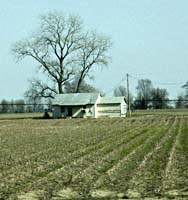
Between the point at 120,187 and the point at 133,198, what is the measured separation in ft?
5.58

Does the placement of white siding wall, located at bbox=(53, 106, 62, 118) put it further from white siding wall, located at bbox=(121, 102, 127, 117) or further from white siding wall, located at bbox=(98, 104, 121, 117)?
white siding wall, located at bbox=(121, 102, 127, 117)

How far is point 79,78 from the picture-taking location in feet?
320

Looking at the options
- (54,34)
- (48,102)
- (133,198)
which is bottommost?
(133,198)

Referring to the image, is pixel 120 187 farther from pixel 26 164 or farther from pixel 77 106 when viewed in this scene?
pixel 77 106

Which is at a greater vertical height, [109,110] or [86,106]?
[86,106]

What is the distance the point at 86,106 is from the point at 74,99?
2375 millimetres

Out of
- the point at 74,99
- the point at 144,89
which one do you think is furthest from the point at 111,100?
the point at 144,89

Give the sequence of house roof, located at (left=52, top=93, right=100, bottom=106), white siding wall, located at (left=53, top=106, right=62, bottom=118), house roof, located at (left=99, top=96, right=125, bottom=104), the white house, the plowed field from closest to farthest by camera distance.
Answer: the plowed field
house roof, located at (left=52, top=93, right=100, bottom=106)
the white house
white siding wall, located at (left=53, top=106, right=62, bottom=118)
house roof, located at (left=99, top=96, right=125, bottom=104)

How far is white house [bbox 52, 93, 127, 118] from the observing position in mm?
92125

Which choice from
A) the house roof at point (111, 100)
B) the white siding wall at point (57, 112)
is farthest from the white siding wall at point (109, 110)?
the white siding wall at point (57, 112)

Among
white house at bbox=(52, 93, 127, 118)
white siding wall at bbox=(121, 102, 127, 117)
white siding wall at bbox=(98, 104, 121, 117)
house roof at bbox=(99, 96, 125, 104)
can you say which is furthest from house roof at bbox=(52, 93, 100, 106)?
white siding wall at bbox=(121, 102, 127, 117)

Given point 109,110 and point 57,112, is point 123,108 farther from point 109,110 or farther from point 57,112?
point 57,112

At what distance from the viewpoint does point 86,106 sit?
93.0 metres

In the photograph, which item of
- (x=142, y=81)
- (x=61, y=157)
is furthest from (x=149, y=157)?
(x=142, y=81)
